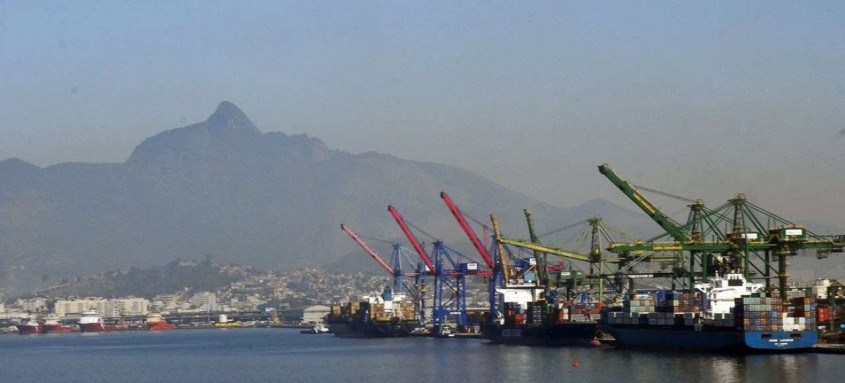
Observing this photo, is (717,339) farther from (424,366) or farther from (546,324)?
(546,324)

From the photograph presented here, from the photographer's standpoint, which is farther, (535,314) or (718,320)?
(535,314)

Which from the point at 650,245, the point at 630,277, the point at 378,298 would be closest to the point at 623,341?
the point at 650,245

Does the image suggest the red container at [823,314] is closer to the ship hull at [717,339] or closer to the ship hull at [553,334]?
the ship hull at [717,339]

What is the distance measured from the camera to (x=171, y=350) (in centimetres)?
13525

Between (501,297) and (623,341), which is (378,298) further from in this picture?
(623,341)

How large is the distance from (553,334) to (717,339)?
83.1 ft

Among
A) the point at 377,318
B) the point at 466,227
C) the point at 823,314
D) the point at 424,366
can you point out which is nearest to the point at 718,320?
the point at 823,314

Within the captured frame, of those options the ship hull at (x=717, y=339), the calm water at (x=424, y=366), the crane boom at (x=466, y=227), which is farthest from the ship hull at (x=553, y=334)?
the crane boom at (x=466, y=227)

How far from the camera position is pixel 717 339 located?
289 feet

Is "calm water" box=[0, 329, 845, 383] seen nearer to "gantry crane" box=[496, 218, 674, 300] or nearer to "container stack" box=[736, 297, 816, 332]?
"container stack" box=[736, 297, 816, 332]

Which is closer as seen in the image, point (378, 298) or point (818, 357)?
point (818, 357)

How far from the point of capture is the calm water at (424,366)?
244 ft

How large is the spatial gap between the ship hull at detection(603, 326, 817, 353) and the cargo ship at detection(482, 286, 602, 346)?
993cm

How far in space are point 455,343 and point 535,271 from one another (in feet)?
41.9
